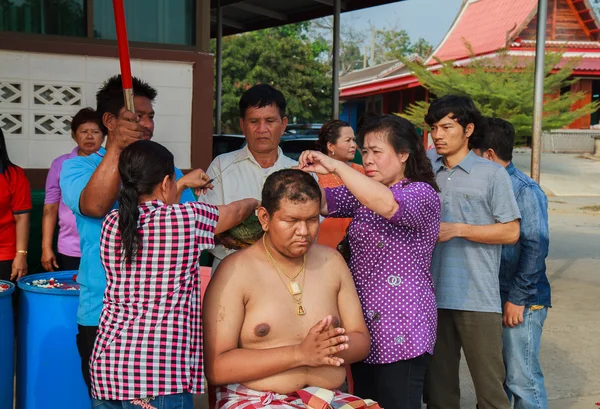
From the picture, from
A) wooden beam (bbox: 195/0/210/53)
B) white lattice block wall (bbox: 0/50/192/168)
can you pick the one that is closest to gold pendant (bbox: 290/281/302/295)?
white lattice block wall (bbox: 0/50/192/168)

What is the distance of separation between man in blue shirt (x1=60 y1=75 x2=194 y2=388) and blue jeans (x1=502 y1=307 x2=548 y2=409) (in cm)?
205

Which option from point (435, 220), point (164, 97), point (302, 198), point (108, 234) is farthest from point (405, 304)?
point (164, 97)

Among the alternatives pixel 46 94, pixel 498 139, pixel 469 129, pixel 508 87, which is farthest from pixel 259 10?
pixel 508 87

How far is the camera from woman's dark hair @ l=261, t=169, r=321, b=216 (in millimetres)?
2574

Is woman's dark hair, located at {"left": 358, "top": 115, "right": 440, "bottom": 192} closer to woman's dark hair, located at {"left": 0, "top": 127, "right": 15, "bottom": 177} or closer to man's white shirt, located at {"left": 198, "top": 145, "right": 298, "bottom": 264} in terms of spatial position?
man's white shirt, located at {"left": 198, "top": 145, "right": 298, "bottom": 264}

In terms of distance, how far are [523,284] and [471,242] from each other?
0.41 meters

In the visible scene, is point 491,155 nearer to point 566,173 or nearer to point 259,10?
point 259,10

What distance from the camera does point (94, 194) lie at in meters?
2.70

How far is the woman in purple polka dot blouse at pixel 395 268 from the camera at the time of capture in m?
2.81

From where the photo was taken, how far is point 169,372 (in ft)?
7.95

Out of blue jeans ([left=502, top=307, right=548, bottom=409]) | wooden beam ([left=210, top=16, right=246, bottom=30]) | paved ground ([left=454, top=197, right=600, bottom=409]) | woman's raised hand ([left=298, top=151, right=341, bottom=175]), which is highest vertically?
wooden beam ([left=210, top=16, right=246, bottom=30])

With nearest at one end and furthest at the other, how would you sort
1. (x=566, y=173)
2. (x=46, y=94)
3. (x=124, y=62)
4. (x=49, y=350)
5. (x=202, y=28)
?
(x=124, y=62)
(x=49, y=350)
(x=46, y=94)
(x=202, y=28)
(x=566, y=173)

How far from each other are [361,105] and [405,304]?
3547 cm

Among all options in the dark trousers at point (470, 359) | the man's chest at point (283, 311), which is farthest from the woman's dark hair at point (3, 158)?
the dark trousers at point (470, 359)
